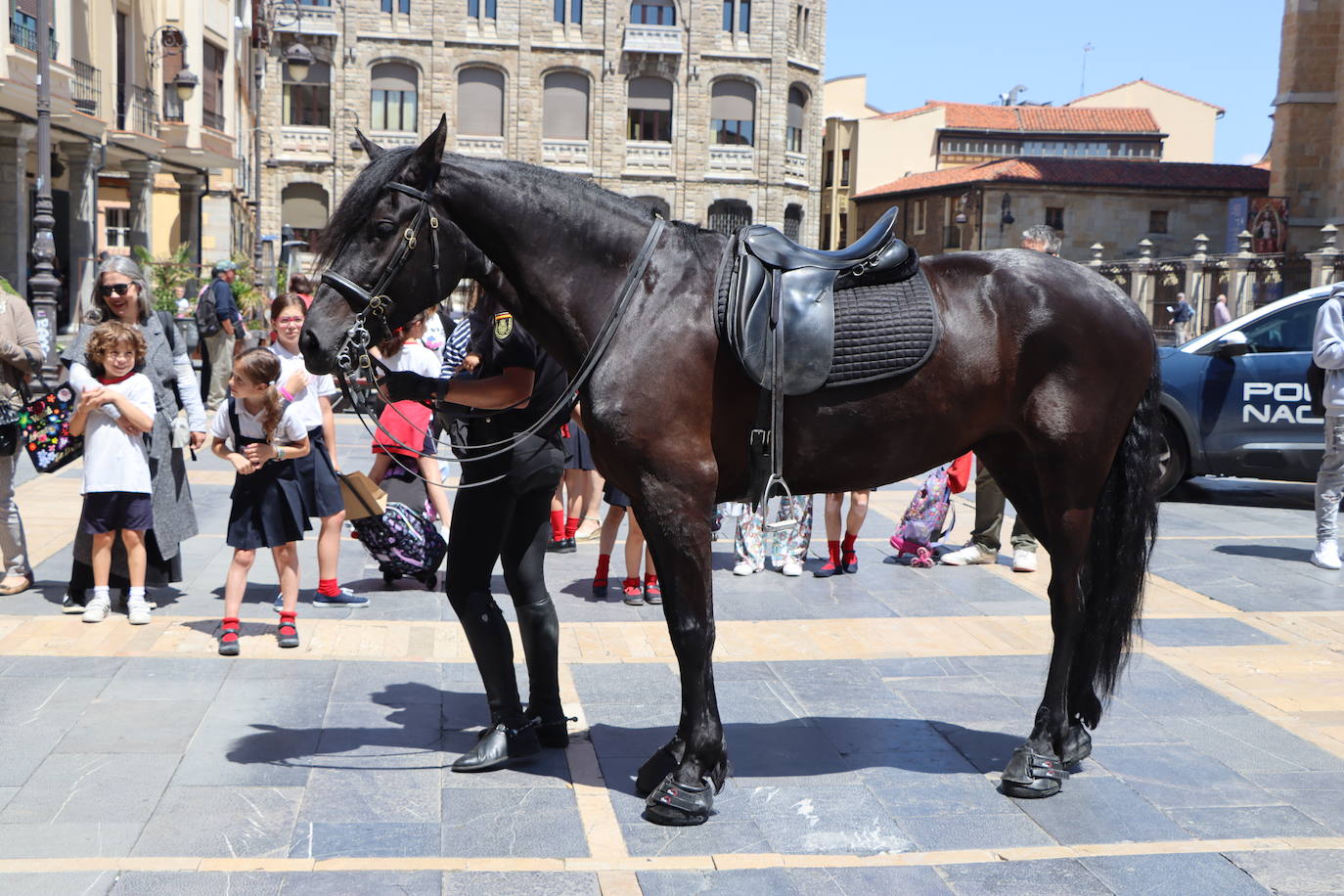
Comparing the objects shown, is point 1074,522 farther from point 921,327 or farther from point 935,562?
point 935,562

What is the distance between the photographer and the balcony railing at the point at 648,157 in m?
52.2

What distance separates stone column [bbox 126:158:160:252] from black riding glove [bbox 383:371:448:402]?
1183 inches

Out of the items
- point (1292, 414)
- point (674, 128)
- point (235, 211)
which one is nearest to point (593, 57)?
point (674, 128)

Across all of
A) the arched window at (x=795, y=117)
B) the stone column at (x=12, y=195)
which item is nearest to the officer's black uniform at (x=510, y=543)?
the stone column at (x=12, y=195)

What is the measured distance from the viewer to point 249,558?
6.86 meters

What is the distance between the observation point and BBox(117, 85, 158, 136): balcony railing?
29.5 meters

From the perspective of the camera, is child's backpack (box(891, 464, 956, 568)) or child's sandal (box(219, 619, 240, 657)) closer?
child's sandal (box(219, 619, 240, 657))

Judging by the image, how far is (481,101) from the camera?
51.7 meters

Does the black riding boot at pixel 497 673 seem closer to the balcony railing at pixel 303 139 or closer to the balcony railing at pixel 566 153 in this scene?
the balcony railing at pixel 566 153

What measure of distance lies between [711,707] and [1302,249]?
39.0m

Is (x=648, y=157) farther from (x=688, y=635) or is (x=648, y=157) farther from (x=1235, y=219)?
(x=688, y=635)

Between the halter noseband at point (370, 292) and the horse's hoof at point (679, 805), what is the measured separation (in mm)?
1759

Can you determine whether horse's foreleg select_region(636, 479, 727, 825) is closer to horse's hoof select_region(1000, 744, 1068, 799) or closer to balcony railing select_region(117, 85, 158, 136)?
horse's hoof select_region(1000, 744, 1068, 799)

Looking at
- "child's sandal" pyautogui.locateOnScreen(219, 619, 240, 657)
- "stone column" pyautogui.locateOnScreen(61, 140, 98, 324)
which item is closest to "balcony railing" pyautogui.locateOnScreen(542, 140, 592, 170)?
"stone column" pyautogui.locateOnScreen(61, 140, 98, 324)
